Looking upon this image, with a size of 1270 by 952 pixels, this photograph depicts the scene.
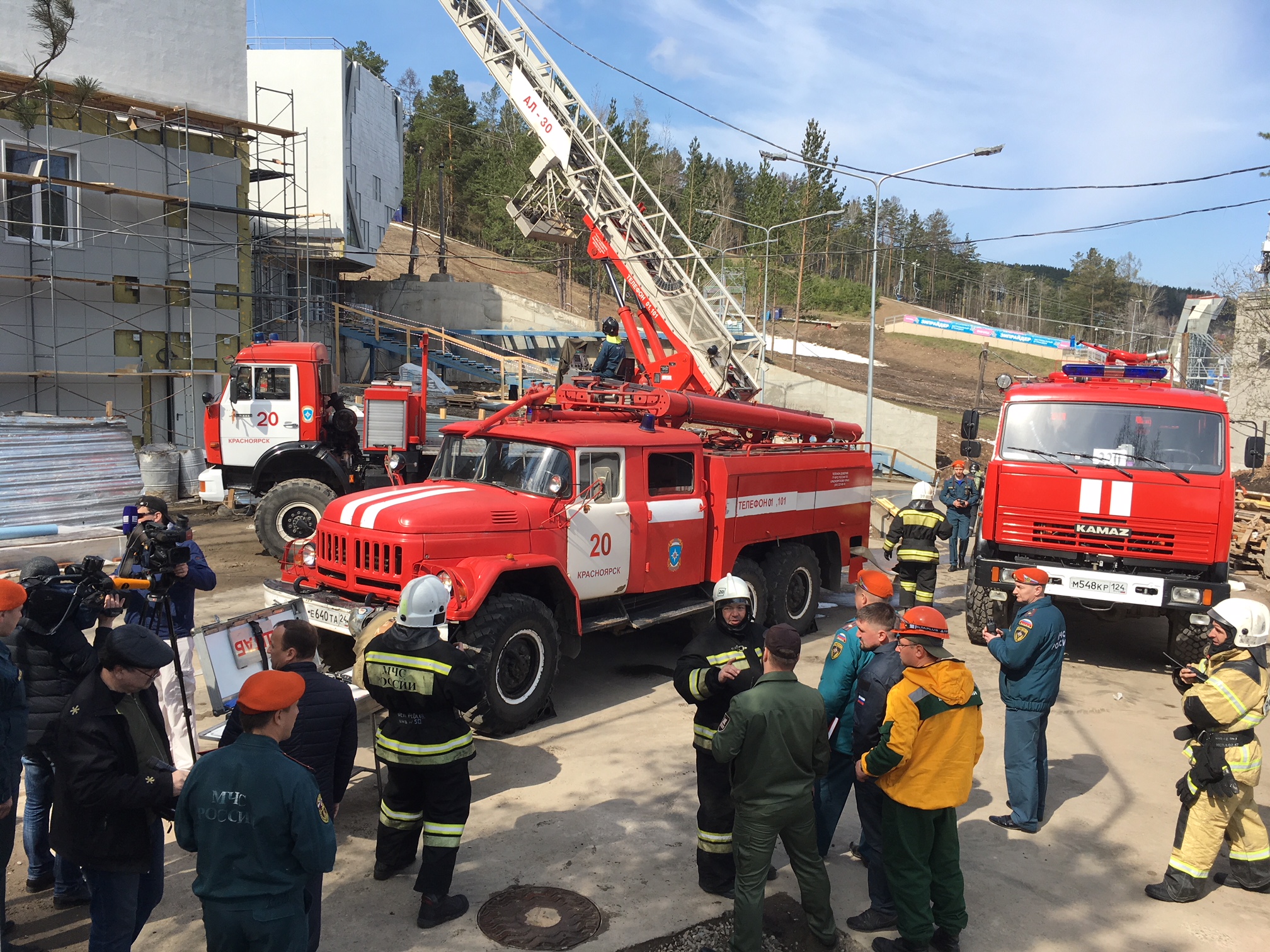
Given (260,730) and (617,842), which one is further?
(617,842)

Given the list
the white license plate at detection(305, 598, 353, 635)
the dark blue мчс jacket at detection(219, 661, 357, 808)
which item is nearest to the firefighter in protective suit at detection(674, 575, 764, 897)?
the dark blue мчс jacket at detection(219, 661, 357, 808)

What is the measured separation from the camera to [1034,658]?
5695 millimetres

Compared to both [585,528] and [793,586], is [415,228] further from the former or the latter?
[585,528]

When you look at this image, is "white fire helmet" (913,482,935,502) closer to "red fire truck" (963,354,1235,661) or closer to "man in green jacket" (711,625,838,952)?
"red fire truck" (963,354,1235,661)

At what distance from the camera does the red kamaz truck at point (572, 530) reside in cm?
666

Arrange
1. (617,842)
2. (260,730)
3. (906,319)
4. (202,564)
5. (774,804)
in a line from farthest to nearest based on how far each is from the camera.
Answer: (906,319), (202,564), (617,842), (774,804), (260,730)

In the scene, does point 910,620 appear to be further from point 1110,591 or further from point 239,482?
point 239,482

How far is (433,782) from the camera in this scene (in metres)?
4.36

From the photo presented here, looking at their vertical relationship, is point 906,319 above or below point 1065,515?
above

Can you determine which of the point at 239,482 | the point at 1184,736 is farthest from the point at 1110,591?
the point at 239,482

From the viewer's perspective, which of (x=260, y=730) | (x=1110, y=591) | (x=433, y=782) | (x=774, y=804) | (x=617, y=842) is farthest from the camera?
(x=1110, y=591)

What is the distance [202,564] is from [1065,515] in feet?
26.3

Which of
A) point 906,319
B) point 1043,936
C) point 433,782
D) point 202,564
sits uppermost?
point 906,319

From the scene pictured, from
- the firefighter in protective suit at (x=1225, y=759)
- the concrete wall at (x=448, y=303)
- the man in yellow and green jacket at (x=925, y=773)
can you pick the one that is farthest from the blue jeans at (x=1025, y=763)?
the concrete wall at (x=448, y=303)
